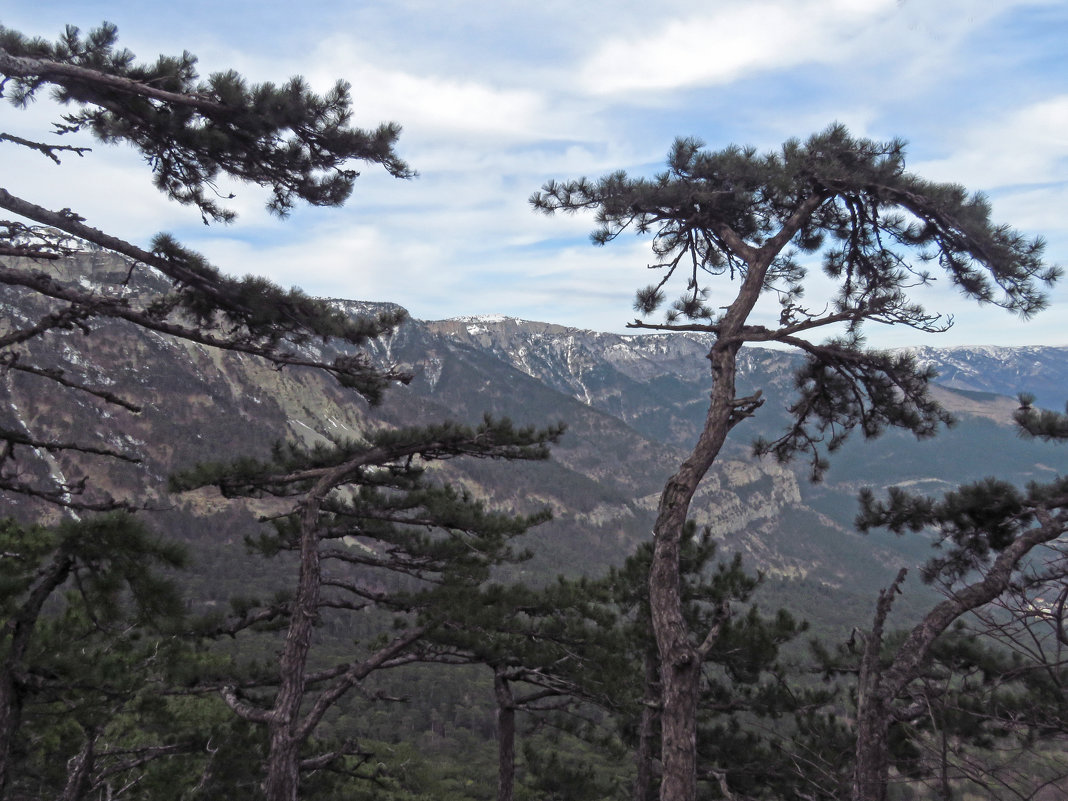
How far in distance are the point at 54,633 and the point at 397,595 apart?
5323mm

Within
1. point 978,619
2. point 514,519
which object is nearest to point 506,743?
point 514,519

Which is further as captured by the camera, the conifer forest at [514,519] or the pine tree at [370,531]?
the pine tree at [370,531]

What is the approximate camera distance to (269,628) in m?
9.35

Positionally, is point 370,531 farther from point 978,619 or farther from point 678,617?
point 978,619

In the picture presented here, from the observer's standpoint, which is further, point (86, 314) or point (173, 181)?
point (173, 181)

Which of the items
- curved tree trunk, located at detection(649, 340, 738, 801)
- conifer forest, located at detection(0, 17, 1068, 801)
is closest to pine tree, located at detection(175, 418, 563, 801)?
conifer forest, located at detection(0, 17, 1068, 801)

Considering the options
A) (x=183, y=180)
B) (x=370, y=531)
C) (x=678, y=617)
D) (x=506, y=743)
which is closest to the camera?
(x=678, y=617)

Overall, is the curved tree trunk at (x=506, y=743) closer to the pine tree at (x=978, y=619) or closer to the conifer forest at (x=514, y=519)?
the conifer forest at (x=514, y=519)

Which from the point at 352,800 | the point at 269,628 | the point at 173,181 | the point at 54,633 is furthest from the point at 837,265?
the point at 352,800

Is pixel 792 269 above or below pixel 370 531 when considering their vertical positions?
above

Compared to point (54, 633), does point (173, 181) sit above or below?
above

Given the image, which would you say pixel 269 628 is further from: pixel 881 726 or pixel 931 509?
pixel 931 509

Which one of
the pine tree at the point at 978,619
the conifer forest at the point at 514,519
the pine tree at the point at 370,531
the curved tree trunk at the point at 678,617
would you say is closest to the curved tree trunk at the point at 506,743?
the conifer forest at the point at 514,519

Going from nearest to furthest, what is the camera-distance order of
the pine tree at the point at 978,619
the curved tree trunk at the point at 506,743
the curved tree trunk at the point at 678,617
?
1. the pine tree at the point at 978,619
2. the curved tree trunk at the point at 678,617
3. the curved tree trunk at the point at 506,743
